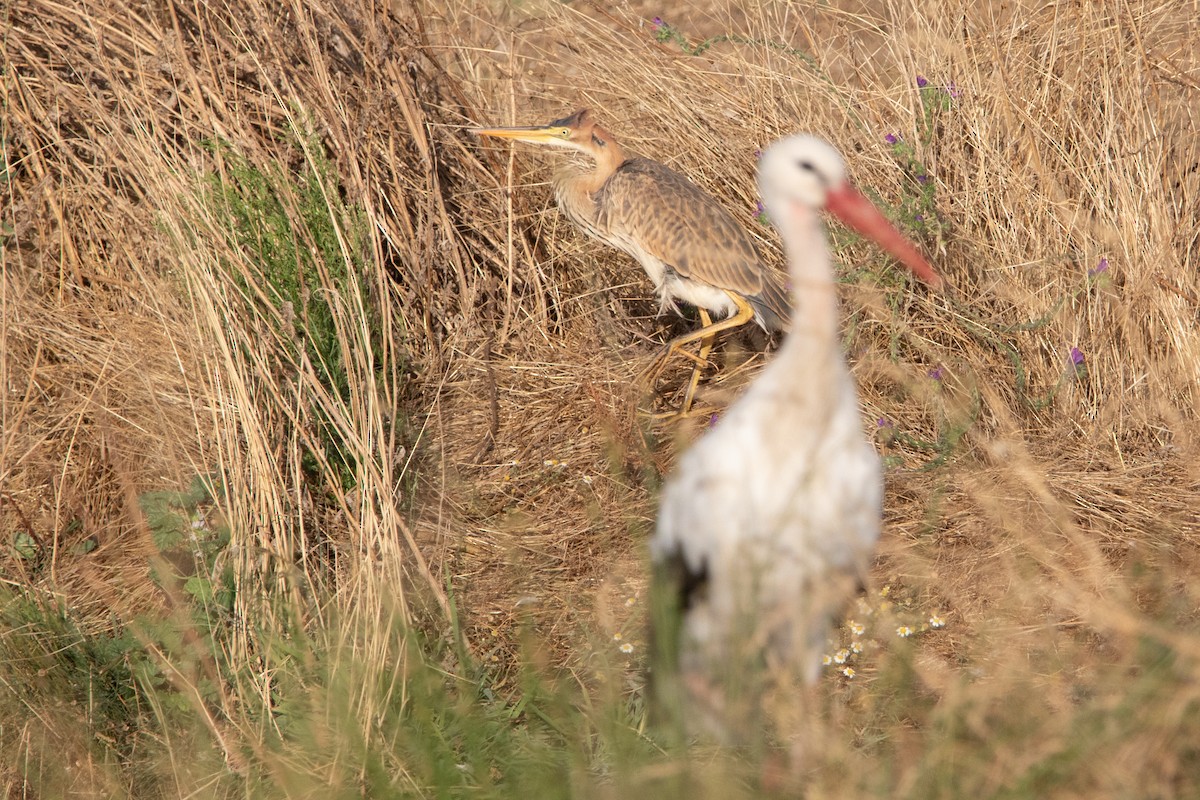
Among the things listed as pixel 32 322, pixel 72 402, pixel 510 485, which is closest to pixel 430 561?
pixel 510 485

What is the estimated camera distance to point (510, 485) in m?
4.03

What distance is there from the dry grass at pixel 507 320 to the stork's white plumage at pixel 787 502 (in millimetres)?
572

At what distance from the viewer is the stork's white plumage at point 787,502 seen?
7.93 feet

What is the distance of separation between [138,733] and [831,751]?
73.8 inches

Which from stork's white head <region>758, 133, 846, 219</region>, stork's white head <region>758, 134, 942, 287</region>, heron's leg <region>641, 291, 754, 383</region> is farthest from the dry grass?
stork's white head <region>758, 133, 846, 219</region>

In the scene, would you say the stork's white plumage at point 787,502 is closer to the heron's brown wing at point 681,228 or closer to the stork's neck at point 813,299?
the stork's neck at point 813,299

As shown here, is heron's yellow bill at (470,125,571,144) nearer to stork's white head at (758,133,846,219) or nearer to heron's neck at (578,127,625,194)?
heron's neck at (578,127,625,194)

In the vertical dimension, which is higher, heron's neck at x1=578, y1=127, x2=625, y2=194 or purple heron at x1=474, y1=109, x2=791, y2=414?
heron's neck at x1=578, y1=127, x2=625, y2=194

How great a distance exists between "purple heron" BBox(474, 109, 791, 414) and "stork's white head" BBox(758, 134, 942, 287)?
152 centimetres

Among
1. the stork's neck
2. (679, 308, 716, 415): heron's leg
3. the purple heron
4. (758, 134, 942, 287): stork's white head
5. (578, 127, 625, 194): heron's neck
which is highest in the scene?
(758, 134, 942, 287): stork's white head

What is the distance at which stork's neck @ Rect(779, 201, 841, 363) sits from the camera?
2.50m

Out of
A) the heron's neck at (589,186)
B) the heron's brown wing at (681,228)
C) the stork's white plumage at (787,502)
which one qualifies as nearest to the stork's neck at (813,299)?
the stork's white plumage at (787,502)

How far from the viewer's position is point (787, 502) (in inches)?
96.0

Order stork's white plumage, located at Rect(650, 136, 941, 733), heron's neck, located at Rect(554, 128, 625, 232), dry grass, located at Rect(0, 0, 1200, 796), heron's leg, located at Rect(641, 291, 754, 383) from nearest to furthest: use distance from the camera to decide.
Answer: stork's white plumage, located at Rect(650, 136, 941, 733) → dry grass, located at Rect(0, 0, 1200, 796) → heron's leg, located at Rect(641, 291, 754, 383) → heron's neck, located at Rect(554, 128, 625, 232)
